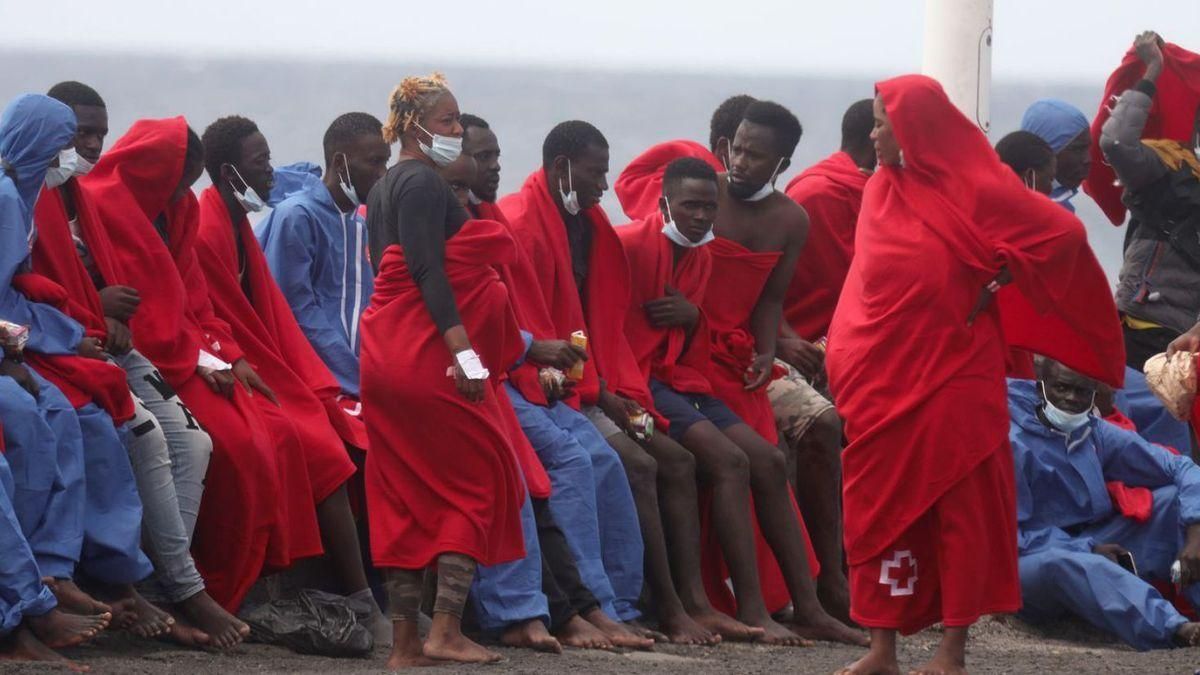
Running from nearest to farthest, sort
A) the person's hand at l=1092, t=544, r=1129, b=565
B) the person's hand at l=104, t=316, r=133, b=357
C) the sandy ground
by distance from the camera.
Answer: the sandy ground
the person's hand at l=104, t=316, r=133, b=357
the person's hand at l=1092, t=544, r=1129, b=565

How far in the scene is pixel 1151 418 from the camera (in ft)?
35.4

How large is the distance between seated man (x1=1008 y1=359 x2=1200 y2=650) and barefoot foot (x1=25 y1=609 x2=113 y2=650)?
3.90 meters

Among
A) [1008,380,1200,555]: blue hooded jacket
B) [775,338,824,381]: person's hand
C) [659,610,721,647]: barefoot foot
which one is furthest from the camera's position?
[775,338,824,381]: person's hand

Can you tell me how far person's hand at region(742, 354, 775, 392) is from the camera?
940cm

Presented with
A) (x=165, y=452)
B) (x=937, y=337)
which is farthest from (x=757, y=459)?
(x=165, y=452)

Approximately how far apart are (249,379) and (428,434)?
1088 mm

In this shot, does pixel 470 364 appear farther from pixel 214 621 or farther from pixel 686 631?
pixel 686 631

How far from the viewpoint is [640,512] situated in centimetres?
881

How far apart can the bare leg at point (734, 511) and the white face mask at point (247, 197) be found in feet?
6.25

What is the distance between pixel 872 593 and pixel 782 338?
2569mm

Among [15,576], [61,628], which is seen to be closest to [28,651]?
[61,628]

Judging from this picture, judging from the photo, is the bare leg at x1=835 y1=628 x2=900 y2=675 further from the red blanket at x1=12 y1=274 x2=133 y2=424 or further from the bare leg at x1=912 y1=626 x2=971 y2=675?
the red blanket at x1=12 y1=274 x2=133 y2=424

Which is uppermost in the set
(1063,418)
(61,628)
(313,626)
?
(1063,418)

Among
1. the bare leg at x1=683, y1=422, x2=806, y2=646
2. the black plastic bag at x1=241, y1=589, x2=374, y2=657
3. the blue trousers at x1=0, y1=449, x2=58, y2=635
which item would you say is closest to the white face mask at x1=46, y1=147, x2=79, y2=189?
the blue trousers at x1=0, y1=449, x2=58, y2=635
